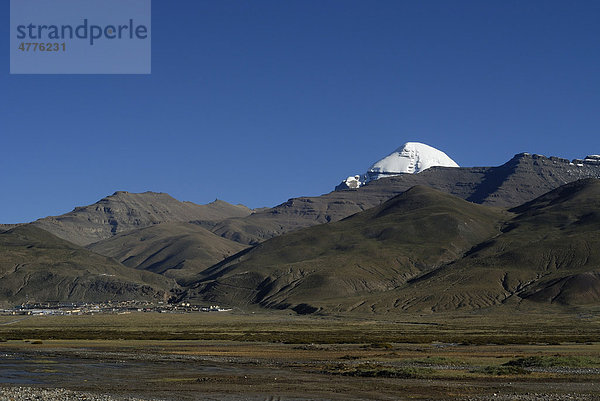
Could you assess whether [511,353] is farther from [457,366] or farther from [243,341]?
[243,341]

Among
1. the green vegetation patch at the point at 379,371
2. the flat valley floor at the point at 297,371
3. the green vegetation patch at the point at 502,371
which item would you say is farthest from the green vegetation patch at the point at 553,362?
the green vegetation patch at the point at 379,371

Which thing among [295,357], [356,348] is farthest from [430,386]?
[356,348]

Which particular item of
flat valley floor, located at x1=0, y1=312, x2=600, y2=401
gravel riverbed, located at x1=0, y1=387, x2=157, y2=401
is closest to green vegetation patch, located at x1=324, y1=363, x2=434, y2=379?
flat valley floor, located at x1=0, y1=312, x2=600, y2=401

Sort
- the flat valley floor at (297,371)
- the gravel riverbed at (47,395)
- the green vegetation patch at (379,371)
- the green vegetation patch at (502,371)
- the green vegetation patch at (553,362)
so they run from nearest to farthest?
1. the gravel riverbed at (47,395)
2. the flat valley floor at (297,371)
3. the green vegetation patch at (379,371)
4. the green vegetation patch at (502,371)
5. the green vegetation patch at (553,362)

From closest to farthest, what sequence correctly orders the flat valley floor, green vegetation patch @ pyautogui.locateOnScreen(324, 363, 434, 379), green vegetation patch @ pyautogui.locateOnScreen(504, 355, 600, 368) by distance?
the flat valley floor, green vegetation patch @ pyautogui.locateOnScreen(324, 363, 434, 379), green vegetation patch @ pyautogui.locateOnScreen(504, 355, 600, 368)

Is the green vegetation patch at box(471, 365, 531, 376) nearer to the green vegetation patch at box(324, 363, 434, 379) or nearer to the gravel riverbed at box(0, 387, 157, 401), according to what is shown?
the green vegetation patch at box(324, 363, 434, 379)

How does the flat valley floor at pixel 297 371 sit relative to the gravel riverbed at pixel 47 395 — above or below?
below

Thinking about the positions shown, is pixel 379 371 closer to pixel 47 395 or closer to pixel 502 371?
pixel 502 371

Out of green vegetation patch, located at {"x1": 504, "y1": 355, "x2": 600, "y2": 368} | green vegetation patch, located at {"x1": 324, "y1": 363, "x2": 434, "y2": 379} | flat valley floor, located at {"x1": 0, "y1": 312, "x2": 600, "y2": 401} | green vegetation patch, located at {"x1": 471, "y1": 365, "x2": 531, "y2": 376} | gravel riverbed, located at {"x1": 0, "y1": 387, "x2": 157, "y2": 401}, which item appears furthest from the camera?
green vegetation patch, located at {"x1": 504, "y1": 355, "x2": 600, "y2": 368}

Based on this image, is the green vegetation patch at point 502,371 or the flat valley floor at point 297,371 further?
the green vegetation patch at point 502,371

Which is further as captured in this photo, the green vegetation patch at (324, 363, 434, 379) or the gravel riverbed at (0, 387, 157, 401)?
the green vegetation patch at (324, 363, 434, 379)

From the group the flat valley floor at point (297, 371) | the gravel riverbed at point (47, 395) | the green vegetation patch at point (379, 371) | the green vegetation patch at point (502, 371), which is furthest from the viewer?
the green vegetation patch at point (502, 371)

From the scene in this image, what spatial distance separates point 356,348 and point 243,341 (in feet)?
80.0

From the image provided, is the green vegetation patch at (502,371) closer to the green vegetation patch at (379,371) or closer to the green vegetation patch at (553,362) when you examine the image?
the green vegetation patch at (553,362)
